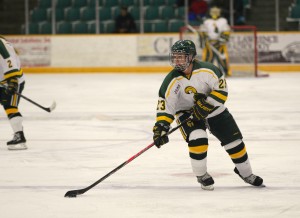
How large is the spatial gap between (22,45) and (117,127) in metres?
8.23

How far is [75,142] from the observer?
716 centimetres

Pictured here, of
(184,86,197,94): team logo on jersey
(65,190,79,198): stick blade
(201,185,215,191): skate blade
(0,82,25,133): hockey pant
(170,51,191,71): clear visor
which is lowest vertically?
(201,185,215,191): skate blade

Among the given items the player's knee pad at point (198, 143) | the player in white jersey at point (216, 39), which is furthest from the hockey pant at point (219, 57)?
the player's knee pad at point (198, 143)

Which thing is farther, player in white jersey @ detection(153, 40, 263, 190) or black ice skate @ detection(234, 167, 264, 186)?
black ice skate @ detection(234, 167, 264, 186)

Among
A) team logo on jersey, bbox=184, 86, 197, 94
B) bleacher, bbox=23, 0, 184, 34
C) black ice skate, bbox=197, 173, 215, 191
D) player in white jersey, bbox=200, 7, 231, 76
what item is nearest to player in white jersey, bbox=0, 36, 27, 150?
team logo on jersey, bbox=184, 86, 197, 94

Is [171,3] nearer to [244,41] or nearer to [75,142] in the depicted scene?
[244,41]

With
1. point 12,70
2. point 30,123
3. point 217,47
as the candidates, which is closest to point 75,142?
point 12,70

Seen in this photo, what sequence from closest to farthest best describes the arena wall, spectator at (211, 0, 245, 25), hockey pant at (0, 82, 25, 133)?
hockey pant at (0, 82, 25, 133), the arena wall, spectator at (211, 0, 245, 25)

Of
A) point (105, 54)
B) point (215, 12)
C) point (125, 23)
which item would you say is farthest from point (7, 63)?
point (105, 54)

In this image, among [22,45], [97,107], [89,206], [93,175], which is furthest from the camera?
[22,45]

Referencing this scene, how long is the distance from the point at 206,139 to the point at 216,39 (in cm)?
982

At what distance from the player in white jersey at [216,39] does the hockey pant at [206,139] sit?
378 inches

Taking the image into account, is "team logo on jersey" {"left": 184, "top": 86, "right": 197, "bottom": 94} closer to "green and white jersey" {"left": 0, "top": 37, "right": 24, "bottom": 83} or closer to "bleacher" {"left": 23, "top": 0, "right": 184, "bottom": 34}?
"green and white jersey" {"left": 0, "top": 37, "right": 24, "bottom": 83}

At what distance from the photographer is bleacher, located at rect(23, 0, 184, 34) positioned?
53.5 feet
